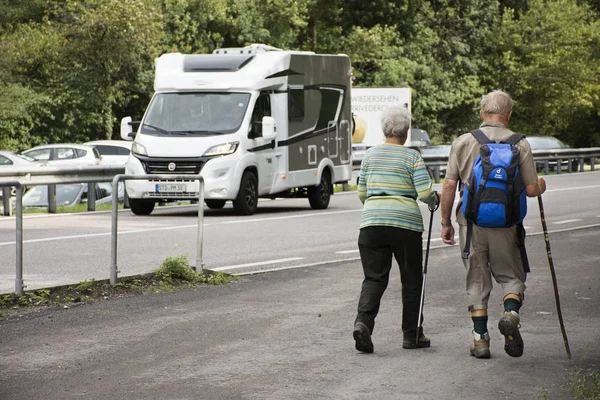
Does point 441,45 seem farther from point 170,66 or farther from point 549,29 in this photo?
point 170,66

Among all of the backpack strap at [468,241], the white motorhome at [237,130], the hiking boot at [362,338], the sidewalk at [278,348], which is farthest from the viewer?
the white motorhome at [237,130]

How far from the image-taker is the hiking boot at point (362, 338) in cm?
779

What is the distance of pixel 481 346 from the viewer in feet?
25.1

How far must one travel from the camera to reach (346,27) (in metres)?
53.2

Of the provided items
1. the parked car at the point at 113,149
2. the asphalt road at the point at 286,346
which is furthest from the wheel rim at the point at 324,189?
the parked car at the point at 113,149

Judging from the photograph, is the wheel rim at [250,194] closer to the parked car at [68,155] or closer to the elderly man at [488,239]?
the parked car at [68,155]

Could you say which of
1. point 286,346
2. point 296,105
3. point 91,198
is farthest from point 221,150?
point 286,346

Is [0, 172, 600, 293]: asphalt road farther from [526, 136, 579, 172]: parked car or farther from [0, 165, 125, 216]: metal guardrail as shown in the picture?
[526, 136, 579, 172]: parked car

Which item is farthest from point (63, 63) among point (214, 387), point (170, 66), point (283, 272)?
point (214, 387)

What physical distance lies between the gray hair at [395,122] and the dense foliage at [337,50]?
33553 mm

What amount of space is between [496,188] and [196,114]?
14064 mm

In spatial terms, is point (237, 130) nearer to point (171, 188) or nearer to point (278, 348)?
point (171, 188)

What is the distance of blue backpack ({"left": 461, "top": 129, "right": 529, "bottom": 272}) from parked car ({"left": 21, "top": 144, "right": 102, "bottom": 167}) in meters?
26.4

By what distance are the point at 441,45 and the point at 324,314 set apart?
150ft
